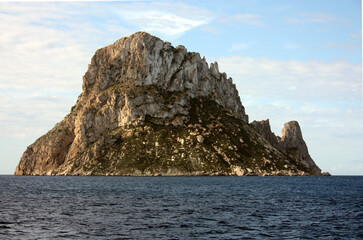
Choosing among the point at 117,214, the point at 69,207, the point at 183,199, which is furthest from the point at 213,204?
the point at 69,207

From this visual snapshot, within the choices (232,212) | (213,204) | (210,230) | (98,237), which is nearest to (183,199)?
(213,204)

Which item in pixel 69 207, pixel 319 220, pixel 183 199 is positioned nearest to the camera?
pixel 319 220

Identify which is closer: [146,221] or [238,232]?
[238,232]

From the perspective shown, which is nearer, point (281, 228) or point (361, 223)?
point (281, 228)

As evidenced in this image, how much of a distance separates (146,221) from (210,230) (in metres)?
11.0

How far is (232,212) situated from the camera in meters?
66.8

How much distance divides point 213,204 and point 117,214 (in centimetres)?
2271

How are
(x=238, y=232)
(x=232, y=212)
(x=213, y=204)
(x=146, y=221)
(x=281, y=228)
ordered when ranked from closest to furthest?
(x=238, y=232)
(x=281, y=228)
(x=146, y=221)
(x=232, y=212)
(x=213, y=204)

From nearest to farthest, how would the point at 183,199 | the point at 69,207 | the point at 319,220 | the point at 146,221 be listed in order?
the point at 146,221 < the point at 319,220 < the point at 69,207 < the point at 183,199

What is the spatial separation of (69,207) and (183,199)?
85.1ft

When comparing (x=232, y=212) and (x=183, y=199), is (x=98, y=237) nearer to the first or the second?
(x=232, y=212)

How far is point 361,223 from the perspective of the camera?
5856 centimetres

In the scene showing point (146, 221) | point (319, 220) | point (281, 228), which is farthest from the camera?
point (319, 220)

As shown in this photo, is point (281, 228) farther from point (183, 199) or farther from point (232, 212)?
point (183, 199)
